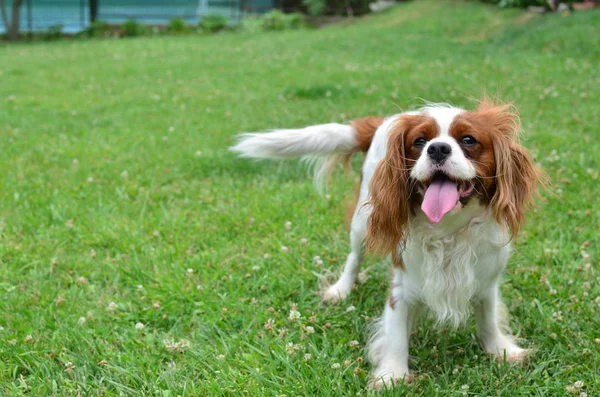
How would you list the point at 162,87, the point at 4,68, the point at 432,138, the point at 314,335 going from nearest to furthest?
the point at 432,138, the point at 314,335, the point at 162,87, the point at 4,68

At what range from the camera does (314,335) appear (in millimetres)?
3070

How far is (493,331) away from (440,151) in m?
1.01

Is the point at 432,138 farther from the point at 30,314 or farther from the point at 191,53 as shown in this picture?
the point at 191,53

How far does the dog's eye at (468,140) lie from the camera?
98.1 inches

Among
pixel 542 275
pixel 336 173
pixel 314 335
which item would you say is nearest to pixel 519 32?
pixel 336 173

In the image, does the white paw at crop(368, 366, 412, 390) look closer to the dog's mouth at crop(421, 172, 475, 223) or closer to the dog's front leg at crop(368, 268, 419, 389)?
the dog's front leg at crop(368, 268, 419, 389)

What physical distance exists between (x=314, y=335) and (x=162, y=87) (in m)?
7.20

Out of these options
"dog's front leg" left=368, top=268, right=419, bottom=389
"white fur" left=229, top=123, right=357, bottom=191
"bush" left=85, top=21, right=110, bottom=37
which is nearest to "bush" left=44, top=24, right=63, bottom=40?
"bush" left=85, top=21, right=110, bottom=37

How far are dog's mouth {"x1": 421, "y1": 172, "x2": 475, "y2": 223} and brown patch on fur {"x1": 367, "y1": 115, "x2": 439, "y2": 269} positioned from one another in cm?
13

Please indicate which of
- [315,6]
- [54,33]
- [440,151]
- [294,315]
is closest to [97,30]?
[54,33]

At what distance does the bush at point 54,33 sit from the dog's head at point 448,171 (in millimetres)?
18786

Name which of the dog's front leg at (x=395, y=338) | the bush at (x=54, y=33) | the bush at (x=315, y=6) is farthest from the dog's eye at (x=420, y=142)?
the bush at (x=315, y=6)

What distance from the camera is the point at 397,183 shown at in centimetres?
258

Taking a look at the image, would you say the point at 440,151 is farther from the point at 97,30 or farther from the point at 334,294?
the point at 97,30
